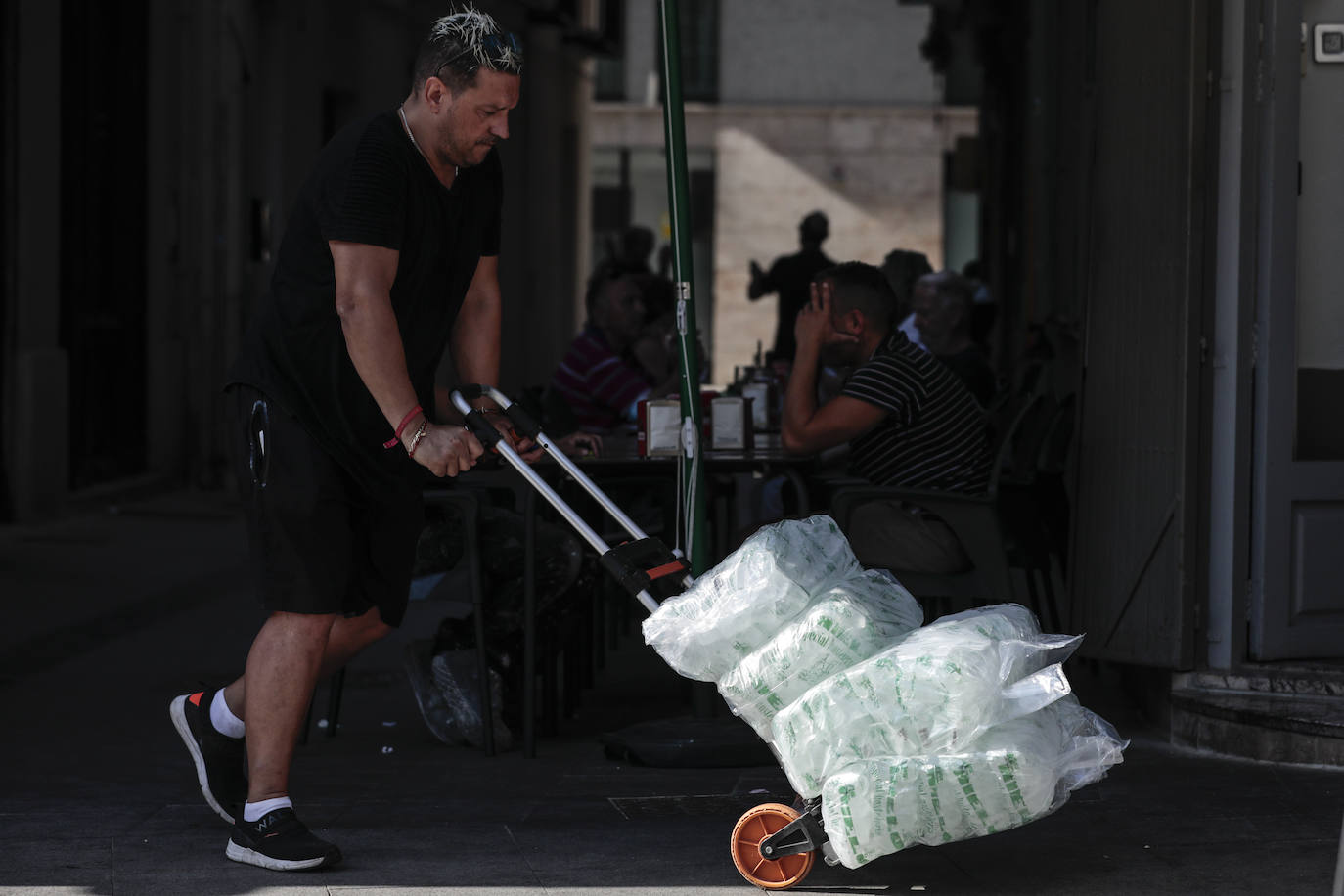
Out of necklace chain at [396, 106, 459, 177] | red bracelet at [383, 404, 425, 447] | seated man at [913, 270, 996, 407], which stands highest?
necklace chain at [396, 106, 459, 177]

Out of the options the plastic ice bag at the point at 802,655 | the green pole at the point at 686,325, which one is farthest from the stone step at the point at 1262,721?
the plastic ice bag at the point at 802,655

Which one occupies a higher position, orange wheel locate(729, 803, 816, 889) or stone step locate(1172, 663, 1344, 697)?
stone step locate(1172, 663, 1344, 697)

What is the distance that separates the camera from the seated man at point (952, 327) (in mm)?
7742

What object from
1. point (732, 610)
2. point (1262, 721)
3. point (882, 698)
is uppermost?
point (732, 610)

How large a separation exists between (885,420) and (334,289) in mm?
2016

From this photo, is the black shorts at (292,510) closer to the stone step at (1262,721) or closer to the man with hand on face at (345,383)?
the man with hand on face at (345,383)

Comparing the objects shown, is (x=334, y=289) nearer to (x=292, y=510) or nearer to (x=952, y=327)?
(x=292, y=510)

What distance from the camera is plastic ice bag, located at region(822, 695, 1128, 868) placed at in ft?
12.0

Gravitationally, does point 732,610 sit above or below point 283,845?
above

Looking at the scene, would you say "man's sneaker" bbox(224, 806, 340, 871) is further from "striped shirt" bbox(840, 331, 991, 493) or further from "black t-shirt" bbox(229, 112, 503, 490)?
"striped shirt" bbox(840, 331, 991, 493)

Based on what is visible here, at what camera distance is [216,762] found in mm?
4363

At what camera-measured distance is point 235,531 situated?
11031mm

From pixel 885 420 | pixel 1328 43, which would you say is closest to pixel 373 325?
pixel 885 420

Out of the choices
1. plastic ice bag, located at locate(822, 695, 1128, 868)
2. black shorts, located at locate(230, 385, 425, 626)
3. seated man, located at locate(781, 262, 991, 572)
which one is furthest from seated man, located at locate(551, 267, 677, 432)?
plastic ice bag, located at locate(822, 695, 1128, 868)
